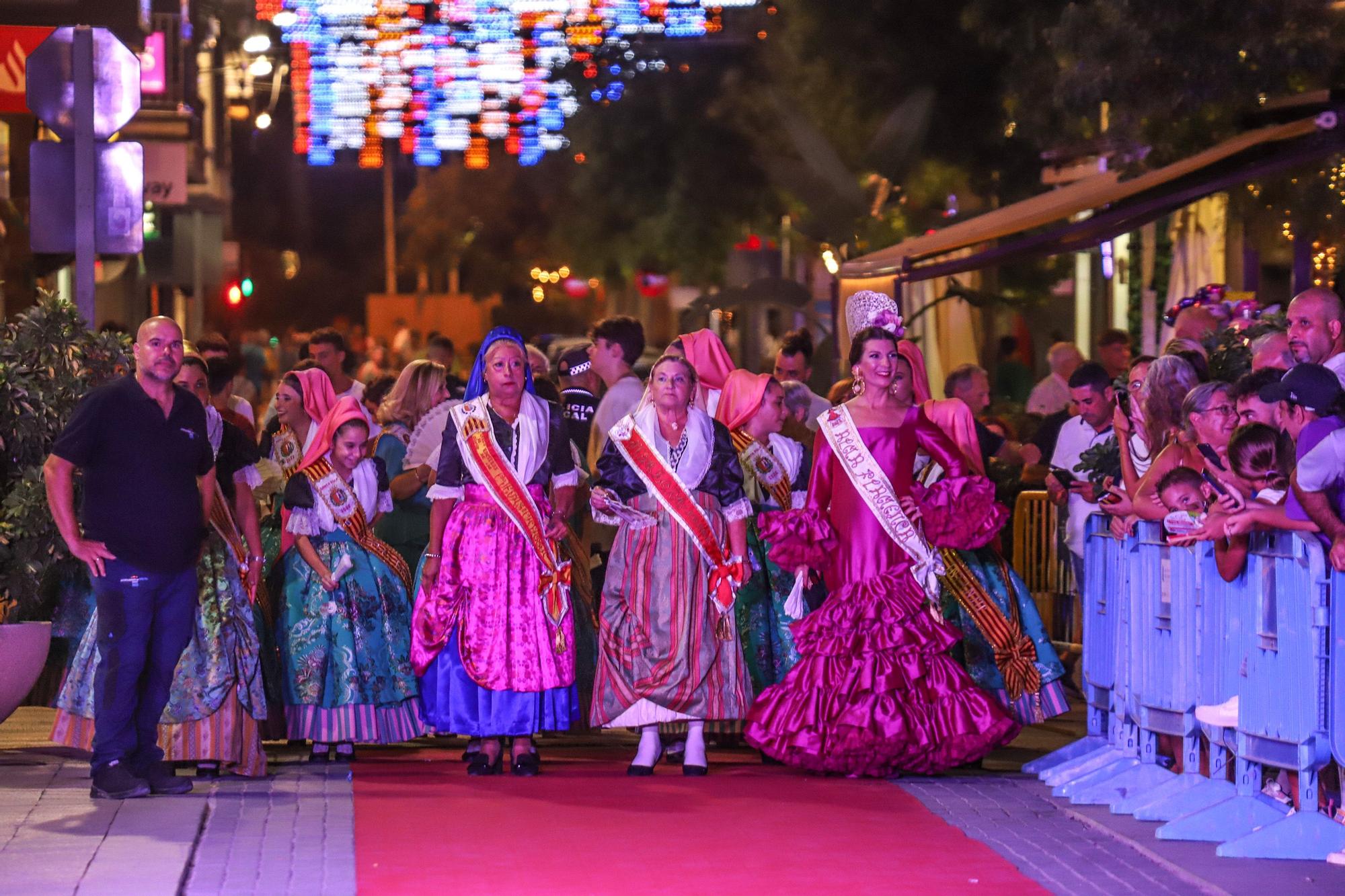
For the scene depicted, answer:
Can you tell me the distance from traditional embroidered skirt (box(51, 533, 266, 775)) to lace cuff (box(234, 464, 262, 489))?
0.40 metres

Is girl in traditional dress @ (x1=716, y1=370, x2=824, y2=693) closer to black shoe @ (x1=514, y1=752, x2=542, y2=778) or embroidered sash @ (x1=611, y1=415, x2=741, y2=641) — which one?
embroidered sash @ (x1=611, y1=415, x2=741, y2=641)

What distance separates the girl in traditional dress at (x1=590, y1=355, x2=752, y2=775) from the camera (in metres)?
9.62

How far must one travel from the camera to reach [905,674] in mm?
9398

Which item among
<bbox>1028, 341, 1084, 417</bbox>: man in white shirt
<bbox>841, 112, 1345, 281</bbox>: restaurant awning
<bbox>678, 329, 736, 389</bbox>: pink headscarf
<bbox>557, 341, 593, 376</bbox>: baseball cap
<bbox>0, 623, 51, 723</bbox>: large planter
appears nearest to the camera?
<bbox>0, 623, 51, 723</bbox>: large planter

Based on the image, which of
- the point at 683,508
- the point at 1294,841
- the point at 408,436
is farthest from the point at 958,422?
the point at 408,436

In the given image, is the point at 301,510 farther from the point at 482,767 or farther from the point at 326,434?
the point at 482,767

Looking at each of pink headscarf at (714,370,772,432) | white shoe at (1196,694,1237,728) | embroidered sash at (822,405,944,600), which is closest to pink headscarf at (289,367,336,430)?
pink headscarf at (714,370,772,432)

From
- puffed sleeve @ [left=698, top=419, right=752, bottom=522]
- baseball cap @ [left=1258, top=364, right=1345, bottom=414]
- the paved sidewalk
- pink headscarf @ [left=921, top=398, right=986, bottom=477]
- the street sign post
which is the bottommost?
the paved sidewalk

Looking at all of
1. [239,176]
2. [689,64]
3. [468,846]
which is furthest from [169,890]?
[239,176]

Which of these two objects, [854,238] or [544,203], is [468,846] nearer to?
[854,238]

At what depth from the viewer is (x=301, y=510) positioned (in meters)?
9.89

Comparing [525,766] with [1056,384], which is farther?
[1056,384]

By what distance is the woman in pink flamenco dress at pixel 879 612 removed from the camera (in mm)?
9383

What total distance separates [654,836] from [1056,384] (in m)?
9.67
